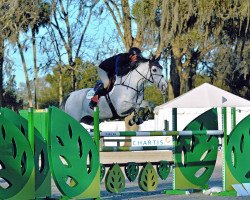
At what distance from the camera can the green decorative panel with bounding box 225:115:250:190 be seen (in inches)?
526

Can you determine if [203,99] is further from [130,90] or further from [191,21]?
[130,90]

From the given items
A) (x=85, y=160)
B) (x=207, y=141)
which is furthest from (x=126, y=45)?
(x=85, y=160)

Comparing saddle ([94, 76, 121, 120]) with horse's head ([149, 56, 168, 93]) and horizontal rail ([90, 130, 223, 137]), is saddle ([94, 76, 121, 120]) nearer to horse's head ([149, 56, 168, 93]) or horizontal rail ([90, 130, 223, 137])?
horse's head ([149, 56, 168, 93])

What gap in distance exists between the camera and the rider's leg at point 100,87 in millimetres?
16875

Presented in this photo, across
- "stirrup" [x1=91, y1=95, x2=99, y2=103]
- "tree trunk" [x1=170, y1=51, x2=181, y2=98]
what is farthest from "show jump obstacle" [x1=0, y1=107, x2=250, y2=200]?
"tree trunk" [x1=170, y1=51, x2=181, y2=98]

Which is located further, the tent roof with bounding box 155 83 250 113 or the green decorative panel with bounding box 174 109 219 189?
the tent roof with bounding box 155 83 250 113

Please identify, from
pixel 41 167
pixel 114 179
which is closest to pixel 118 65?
pixel 114 179

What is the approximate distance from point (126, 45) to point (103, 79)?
59.7 ft

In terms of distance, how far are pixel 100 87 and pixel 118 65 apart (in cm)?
85

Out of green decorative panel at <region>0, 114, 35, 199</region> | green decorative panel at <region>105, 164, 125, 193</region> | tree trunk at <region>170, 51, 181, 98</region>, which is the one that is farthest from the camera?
tree trunk at <region>170, 51, 181, 98</region>

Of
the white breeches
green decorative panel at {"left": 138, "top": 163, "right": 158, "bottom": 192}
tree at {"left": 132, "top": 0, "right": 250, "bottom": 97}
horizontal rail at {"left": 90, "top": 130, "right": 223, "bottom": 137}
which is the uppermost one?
tree at {"left": 132, "top": 0, "right": 250, "bottom": 97}

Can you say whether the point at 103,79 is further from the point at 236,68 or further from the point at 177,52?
the point at 236,68

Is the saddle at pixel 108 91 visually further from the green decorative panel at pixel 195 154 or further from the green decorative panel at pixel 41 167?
the green decorative panel at pixel 41 167

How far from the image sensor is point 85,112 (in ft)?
59.5
